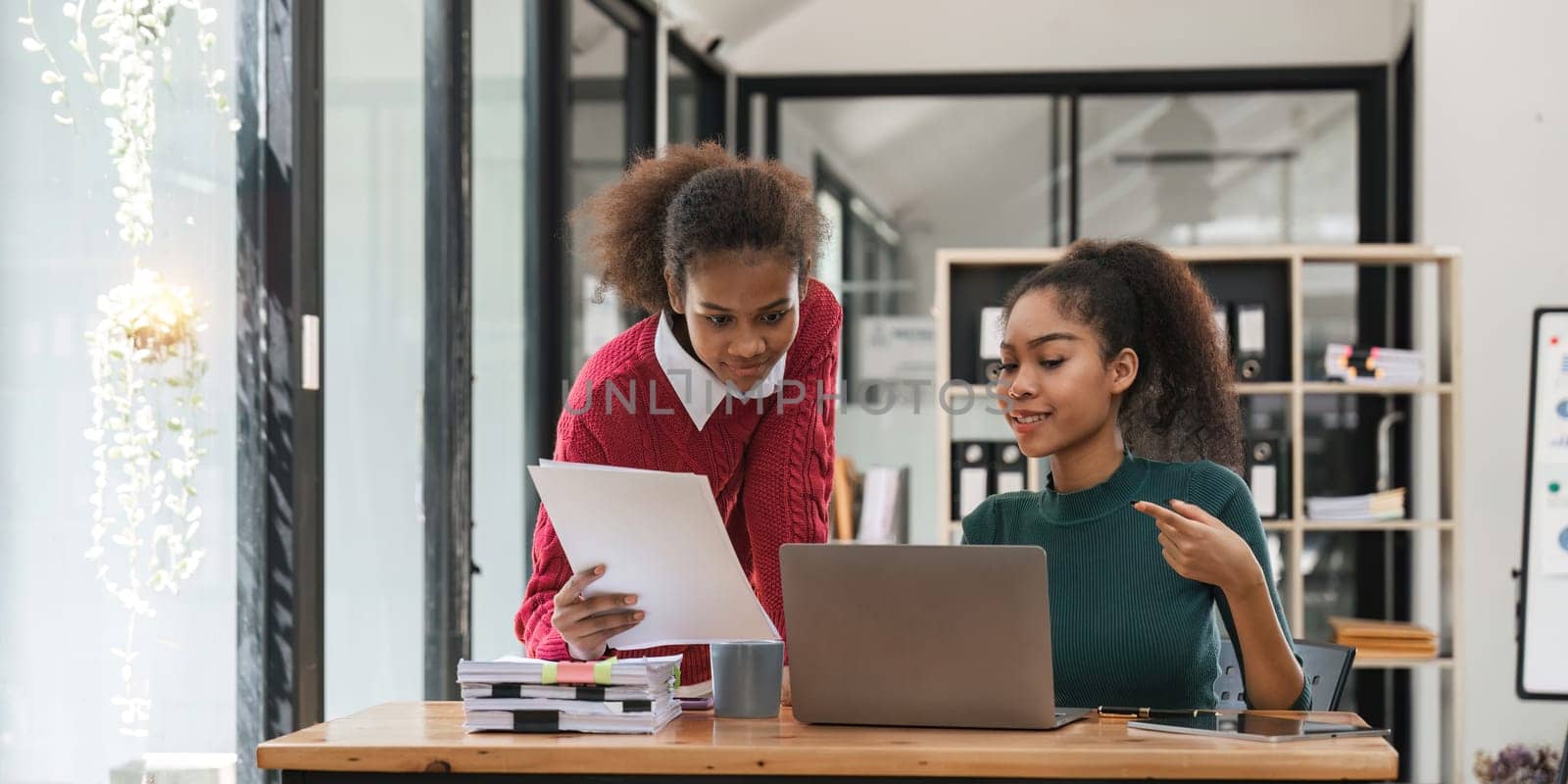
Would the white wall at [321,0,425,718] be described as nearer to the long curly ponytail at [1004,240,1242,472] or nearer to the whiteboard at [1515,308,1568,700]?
the long curly ponytail at [1004,240,1242,472]

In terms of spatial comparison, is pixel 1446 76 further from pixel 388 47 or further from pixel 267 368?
pixel 267 368

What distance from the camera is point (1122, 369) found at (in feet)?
6.79

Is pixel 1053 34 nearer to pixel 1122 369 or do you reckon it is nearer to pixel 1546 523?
pixel 1546 523

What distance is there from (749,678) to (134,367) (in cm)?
130

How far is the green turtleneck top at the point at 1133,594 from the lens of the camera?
6.38 feet

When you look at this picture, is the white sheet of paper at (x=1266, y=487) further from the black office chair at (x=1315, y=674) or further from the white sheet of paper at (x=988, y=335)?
the black office chair at (x=1315, y=674)

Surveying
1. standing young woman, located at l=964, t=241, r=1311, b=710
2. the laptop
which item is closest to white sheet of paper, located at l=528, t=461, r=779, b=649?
the laptop

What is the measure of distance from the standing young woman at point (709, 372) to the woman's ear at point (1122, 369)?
40 centimetres

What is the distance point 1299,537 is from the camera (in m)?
4.52

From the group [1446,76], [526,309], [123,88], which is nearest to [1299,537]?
[1446,76]

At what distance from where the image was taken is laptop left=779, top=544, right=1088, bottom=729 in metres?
1.58

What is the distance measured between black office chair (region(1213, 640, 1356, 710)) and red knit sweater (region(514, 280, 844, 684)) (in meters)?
0.58

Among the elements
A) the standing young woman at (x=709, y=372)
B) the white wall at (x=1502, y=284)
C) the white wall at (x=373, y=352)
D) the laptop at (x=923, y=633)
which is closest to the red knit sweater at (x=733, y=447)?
the standing young woman at (x=709, y=372)

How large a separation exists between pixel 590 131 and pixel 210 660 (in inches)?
86.0
